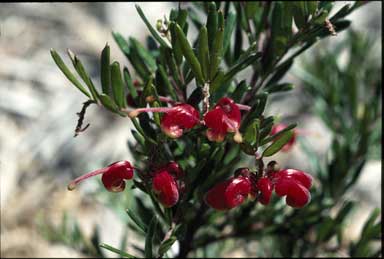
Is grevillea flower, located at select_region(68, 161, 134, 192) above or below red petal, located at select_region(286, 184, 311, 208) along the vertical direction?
above

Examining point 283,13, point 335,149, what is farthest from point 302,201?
point 335,149

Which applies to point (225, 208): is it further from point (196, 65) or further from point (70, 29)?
point (70, 29)

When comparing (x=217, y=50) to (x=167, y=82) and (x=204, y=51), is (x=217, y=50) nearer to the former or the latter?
(x=204, y=51)

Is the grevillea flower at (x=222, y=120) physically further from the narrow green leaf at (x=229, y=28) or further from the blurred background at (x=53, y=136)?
the blurred background at (x=53, y=136)

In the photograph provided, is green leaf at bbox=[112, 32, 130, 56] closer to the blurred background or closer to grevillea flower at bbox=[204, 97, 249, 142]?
grevillea flower at bbox=[204, 97, 249, 142]

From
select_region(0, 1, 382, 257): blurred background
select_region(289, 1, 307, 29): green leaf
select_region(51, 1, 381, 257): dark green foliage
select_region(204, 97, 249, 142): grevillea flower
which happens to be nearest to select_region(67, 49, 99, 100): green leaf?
select_region(51, 1, 381, 257): dark green foliage

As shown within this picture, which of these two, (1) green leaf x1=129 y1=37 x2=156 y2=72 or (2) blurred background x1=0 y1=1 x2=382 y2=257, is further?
(2) blurred background x1=0 y1=1 x2=382 y2=257

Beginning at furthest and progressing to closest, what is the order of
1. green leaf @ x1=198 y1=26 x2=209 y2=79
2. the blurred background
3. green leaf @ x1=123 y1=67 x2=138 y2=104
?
1. the blurred background
2. green leaf @ x1=123 y1=67 x2=138 y2=104
3. green leaf @ x1=198 y1=26 x2=209 y2=79
